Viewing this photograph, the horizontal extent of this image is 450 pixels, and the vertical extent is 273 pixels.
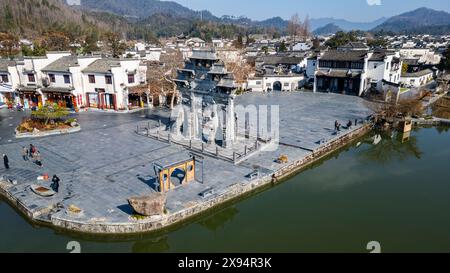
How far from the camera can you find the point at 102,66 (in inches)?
1737

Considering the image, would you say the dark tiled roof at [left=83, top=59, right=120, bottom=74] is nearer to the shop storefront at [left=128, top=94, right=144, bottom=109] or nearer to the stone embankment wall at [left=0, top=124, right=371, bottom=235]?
the shop storefront at [left=128, top=94, right=144, bottom=109]

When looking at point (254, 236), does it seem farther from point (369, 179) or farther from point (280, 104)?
point (280, 104)

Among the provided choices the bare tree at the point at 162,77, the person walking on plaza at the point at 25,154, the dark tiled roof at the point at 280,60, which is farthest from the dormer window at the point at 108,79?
the dark tiled roof at the point at 280,60

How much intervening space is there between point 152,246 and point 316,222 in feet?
31.1

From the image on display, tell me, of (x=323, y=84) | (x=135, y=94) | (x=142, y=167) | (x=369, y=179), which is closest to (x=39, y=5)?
(x=135, y=94)

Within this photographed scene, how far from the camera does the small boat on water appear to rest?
68.1 feet

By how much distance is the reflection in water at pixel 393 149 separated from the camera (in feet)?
98.3

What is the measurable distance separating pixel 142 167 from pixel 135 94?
2334 centimetres

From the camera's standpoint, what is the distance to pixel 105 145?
30.9m

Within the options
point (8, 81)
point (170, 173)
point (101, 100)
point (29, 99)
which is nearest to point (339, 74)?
point (101, 100)

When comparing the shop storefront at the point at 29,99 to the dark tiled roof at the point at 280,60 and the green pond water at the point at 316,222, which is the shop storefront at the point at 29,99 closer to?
the green pond water at the point at 316,222

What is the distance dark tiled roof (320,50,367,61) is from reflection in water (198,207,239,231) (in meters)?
43.9

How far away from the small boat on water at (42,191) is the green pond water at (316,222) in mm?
1730

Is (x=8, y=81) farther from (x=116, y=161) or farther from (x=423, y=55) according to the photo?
(x=423, y=55)
